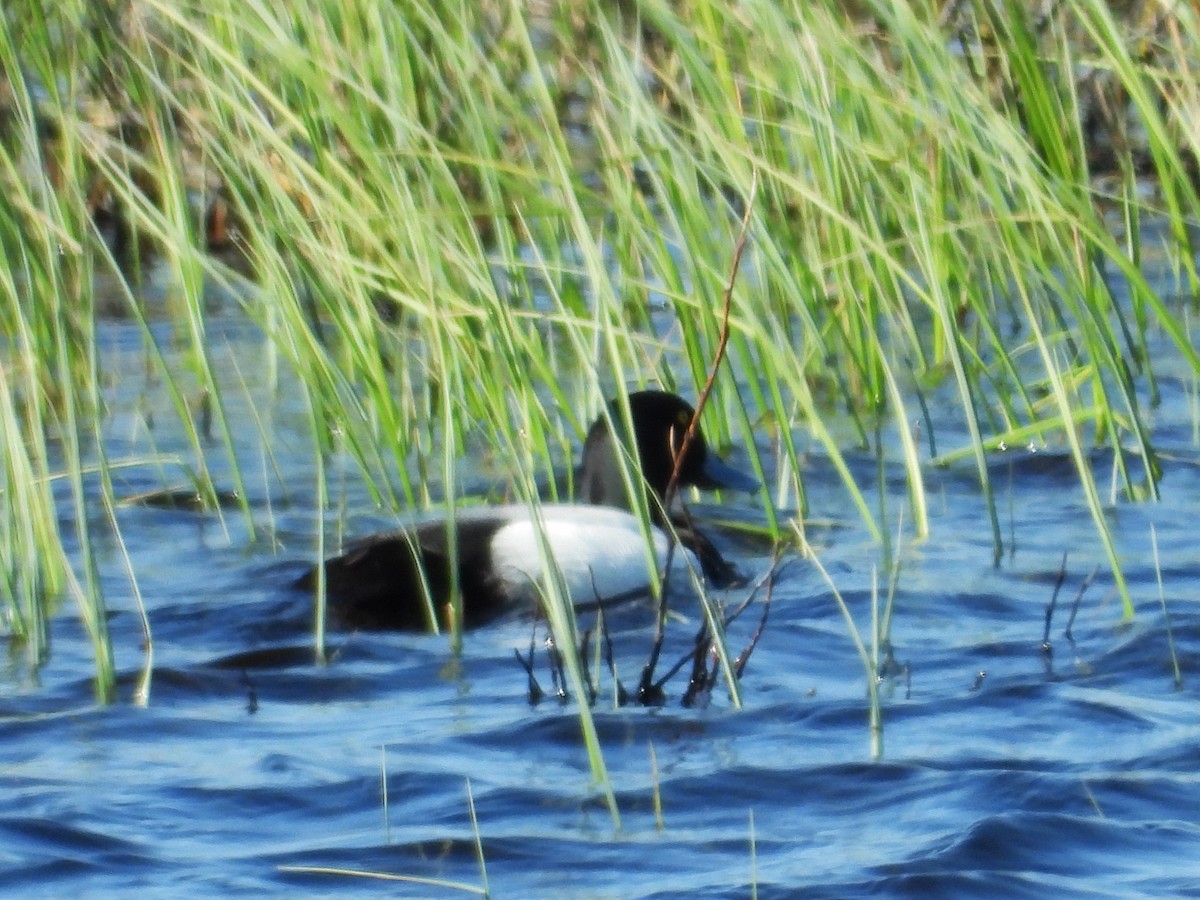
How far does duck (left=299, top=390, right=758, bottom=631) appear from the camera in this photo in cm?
495

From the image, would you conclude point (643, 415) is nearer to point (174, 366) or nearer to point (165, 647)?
point (165, 647)

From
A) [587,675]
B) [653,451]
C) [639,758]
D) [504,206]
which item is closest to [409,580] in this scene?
[504,206]

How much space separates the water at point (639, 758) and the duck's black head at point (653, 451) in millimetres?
745

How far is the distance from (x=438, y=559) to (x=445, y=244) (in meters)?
1.51

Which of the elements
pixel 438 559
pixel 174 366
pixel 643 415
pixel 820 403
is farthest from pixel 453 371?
pixel 174 366

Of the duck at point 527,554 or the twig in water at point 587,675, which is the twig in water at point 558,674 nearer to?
the twig in water at point 587,675

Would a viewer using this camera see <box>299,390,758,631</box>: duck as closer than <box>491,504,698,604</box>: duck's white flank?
Yes

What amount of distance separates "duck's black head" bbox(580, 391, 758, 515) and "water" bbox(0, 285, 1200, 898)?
29.3 inches

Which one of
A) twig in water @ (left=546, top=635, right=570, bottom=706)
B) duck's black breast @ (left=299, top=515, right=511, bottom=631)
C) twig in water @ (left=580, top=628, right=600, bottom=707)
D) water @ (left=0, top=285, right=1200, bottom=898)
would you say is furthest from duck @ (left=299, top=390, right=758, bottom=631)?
twig in water @ (left=580, top=628, right=600, bottom=707)

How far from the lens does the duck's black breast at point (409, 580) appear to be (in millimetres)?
4926

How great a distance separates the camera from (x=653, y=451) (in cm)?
630

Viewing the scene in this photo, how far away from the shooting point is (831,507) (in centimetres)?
621

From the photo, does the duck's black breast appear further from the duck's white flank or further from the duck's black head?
the duck's black head

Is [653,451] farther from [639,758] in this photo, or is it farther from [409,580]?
[639,758]
